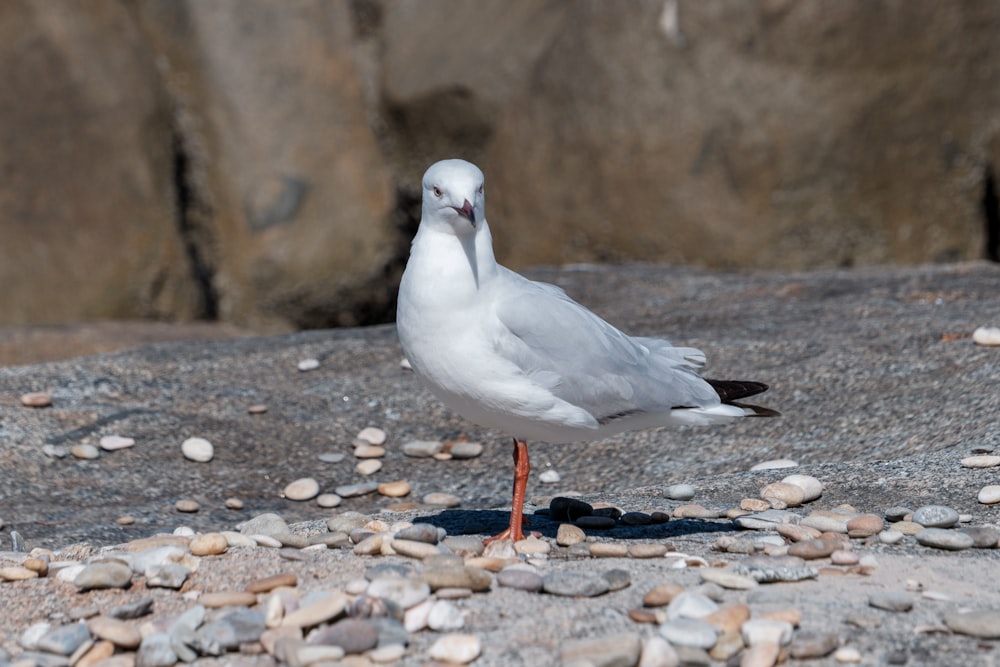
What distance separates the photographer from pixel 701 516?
3350 millimetres

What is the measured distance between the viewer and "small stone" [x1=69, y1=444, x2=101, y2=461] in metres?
4.33

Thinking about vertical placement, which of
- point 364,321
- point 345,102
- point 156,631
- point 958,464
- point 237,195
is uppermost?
point 345,102

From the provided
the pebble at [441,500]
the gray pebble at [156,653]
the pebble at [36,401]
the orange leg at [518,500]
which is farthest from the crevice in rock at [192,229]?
the gray pebble at [156,653]

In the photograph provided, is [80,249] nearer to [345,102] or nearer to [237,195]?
[237,195]

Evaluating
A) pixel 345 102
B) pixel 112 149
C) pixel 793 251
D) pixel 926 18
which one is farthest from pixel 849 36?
pixel 112 149

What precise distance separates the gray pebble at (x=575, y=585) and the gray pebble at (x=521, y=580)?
0.02 metres

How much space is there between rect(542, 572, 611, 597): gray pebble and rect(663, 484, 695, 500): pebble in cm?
107

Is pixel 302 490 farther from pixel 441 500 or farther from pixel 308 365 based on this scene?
pixel 308 365

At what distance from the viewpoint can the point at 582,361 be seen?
→ 3.07 metres

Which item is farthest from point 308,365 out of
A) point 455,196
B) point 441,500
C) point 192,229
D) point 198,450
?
point 192,229

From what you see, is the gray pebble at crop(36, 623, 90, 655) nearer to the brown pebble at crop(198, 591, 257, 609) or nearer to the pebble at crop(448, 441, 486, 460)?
the brown pebble at crop(198, 591, 257, 609)

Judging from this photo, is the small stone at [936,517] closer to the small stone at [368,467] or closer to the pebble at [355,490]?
the pebble at [355,490]

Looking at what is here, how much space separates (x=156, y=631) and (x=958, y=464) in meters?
2.37

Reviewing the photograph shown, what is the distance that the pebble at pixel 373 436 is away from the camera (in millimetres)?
4555
